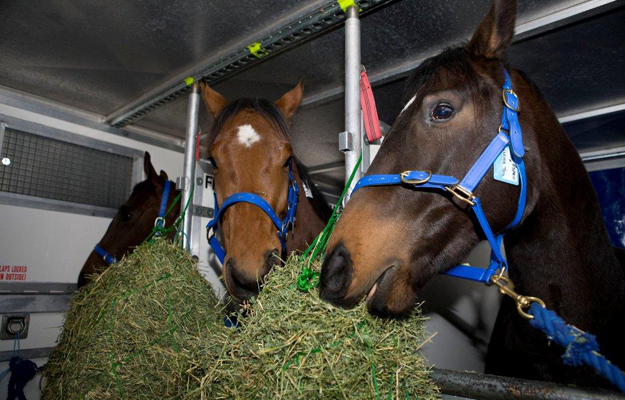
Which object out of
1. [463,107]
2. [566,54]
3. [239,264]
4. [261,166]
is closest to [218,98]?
[261,166]

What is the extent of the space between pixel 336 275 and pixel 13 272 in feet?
10.5

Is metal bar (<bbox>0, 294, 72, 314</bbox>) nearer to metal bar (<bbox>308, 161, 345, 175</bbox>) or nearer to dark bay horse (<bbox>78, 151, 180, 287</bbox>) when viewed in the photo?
dark bay horse (<bbox>78, 151, 180, 287</bbox>)

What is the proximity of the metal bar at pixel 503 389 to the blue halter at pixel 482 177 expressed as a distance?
0.32 metres

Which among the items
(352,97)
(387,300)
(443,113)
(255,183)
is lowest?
(387,300)

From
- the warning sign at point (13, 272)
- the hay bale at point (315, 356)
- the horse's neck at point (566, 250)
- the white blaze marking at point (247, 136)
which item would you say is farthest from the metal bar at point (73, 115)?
the horse's neck at point (566, 250)

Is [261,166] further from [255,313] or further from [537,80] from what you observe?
[537,80]

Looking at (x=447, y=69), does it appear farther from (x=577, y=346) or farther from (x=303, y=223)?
(x=303, y=223)

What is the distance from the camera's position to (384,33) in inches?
94.2

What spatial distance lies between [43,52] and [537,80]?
3.66m

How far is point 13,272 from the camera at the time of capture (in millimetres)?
3170

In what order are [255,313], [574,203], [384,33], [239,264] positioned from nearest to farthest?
[255,313] → [574,203] → [239,264] → [384,33]

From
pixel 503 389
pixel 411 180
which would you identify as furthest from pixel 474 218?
pixel 503 389

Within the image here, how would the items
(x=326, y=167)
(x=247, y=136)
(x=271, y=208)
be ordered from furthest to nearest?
(x=326, y=167) < (x=247, y=136) < (x=271, y=208)

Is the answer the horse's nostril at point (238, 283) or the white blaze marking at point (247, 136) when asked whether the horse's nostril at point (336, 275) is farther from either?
the white blaze marking at point (247, 136)
